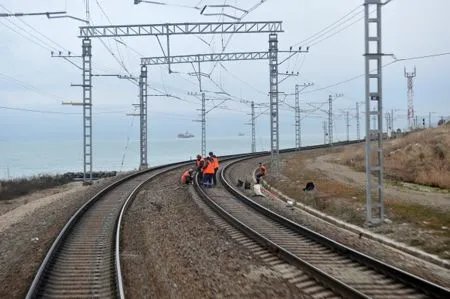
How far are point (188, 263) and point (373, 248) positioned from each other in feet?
15.7

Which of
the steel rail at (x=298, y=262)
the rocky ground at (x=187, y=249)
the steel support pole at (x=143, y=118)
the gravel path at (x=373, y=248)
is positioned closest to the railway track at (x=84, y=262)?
the rocky ground at (x=187, y=249)

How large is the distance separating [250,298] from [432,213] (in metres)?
10.7

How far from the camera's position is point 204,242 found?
14242mm

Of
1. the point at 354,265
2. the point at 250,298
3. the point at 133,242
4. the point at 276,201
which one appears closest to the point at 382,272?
the point at 354,265

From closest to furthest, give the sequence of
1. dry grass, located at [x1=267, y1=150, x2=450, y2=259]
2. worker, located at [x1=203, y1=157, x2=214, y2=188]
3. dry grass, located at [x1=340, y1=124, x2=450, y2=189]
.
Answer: dry grass, located at [x1=267, y1=150, x2=450, y2=259] < dry grass, located at [x1=340, y1=124, x2=450, y2=189] < worker, located at [x1=203, y1=157, x2=214, y2=188]

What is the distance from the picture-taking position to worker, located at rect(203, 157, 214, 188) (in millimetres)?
28055

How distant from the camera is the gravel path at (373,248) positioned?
35.8 feet

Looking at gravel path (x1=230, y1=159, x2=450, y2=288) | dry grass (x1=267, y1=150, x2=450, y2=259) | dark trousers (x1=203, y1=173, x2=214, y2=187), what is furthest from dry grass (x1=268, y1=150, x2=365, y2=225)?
dark trousers (x1=203, y1=173, x2=214, y2=187)

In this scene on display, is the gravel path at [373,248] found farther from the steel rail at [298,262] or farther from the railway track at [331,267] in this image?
the steel rail at [298,262]

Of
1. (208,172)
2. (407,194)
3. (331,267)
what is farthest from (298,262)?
(208,172)

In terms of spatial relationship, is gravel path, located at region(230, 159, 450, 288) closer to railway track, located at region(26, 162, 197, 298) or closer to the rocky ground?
the rocky ground

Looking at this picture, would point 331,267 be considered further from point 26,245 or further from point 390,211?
point 26,245

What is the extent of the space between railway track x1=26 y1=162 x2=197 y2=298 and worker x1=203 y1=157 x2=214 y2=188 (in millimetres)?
8625

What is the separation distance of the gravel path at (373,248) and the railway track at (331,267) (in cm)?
79
